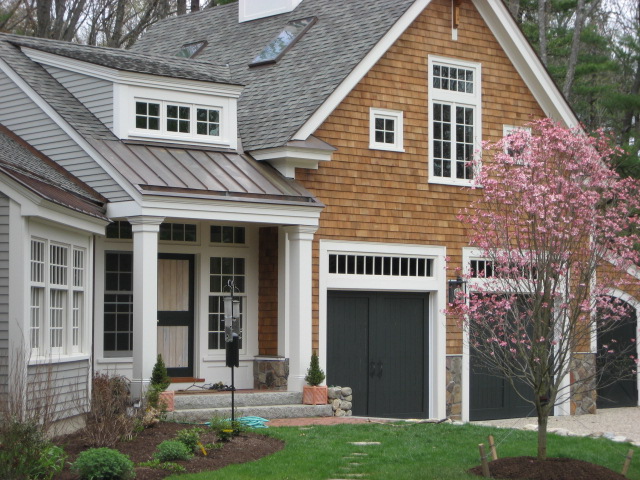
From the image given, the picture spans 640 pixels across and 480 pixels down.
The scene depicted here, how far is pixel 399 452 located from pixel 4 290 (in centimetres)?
505

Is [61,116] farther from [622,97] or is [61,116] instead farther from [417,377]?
[622,97]

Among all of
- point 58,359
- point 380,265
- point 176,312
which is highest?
point 380,265

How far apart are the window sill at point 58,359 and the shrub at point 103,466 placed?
272cm

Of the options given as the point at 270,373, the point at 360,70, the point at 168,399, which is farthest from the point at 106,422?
the point at 360,70

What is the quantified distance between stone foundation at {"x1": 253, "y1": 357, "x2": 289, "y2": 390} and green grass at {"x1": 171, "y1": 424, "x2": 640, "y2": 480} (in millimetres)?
2920

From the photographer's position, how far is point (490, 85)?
21.9 m

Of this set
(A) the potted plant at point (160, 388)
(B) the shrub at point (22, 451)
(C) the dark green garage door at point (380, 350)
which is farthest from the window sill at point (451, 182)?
(B) the shrub at point (22, 451)

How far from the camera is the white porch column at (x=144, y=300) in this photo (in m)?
16.5

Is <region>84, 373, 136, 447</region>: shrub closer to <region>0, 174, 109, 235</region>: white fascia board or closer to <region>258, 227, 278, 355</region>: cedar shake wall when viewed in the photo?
<region>0, 174, 109, 235</region>: white fascia board

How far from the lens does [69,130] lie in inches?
694

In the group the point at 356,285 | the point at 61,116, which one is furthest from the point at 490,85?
the point at 61,116

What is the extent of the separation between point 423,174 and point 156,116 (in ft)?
16.8

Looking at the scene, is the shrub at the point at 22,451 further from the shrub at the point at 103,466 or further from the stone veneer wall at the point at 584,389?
the stone veneer wall at the point at 584,389

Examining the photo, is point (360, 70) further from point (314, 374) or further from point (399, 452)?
point (399, 452)
